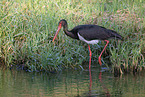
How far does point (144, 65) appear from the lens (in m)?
7.32

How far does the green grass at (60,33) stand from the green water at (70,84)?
433 mm

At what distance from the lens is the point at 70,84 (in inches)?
238

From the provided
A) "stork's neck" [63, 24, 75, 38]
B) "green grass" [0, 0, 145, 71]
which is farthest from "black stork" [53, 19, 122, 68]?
"green grass" [0, 0, 145, 71]

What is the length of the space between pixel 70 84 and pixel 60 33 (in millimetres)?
2735

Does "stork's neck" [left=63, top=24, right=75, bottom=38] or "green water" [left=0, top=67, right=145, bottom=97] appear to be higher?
"stork's neck" [left=63, top=24, right=75, bottom=38]

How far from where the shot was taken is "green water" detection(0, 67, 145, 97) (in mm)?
5294

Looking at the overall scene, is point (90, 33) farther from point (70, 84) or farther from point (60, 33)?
point (70, 84)

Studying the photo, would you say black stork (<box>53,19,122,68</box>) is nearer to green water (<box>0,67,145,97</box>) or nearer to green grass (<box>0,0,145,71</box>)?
green grass (<box>0,0,145,71</box>)

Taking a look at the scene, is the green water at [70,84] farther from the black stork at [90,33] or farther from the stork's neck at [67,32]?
the stork's neck at [67,32]

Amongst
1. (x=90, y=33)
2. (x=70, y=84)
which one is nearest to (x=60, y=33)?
(x=90, y=33)

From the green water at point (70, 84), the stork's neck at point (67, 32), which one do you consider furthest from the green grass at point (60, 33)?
the green water at point (70, 84)

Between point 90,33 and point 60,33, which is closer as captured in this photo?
point 90,33

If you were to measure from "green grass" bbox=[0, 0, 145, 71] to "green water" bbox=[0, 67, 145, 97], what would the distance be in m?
0.43

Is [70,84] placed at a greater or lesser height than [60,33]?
lesser
